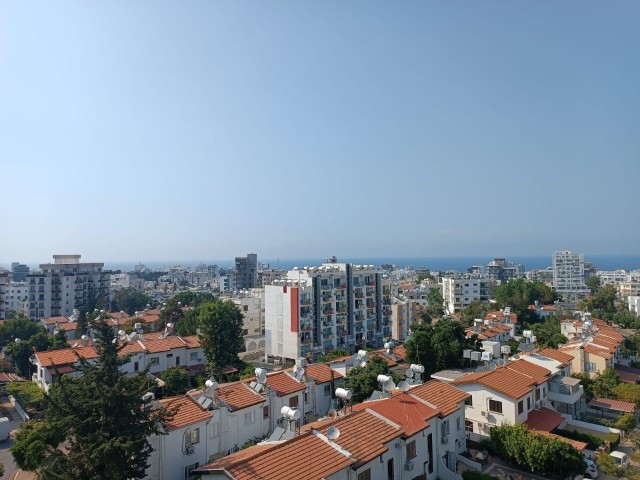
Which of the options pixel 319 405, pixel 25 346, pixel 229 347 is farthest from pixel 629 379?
pixel 25 346

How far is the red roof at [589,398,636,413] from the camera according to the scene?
1168 inches

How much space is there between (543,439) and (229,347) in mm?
26803

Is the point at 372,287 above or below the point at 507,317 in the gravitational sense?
above

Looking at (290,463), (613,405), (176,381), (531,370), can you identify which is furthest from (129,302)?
(290,463)

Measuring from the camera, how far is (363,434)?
17484 mm

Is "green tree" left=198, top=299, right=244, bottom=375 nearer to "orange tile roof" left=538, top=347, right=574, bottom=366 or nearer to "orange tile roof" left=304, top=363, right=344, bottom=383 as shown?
"orange tile roof" left=304, top=363, right=344, bottom=383

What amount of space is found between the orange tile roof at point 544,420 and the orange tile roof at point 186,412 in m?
16.9

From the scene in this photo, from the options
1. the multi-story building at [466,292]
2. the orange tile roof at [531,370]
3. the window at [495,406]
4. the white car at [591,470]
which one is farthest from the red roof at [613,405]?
the multi-story building at [466,292]

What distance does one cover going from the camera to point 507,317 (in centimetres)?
5950

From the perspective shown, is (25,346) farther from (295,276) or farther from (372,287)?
(372,287)

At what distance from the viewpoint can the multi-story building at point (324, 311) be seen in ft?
168

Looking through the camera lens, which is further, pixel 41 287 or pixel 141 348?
pixel 41 287

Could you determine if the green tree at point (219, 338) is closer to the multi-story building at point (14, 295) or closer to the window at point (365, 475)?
the window at point (365, 475)

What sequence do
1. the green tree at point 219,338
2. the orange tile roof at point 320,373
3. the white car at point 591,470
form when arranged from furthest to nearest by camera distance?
the green tree at point 219,338 → the orange tile roof at point 320,373 → the white car at point 591,470
